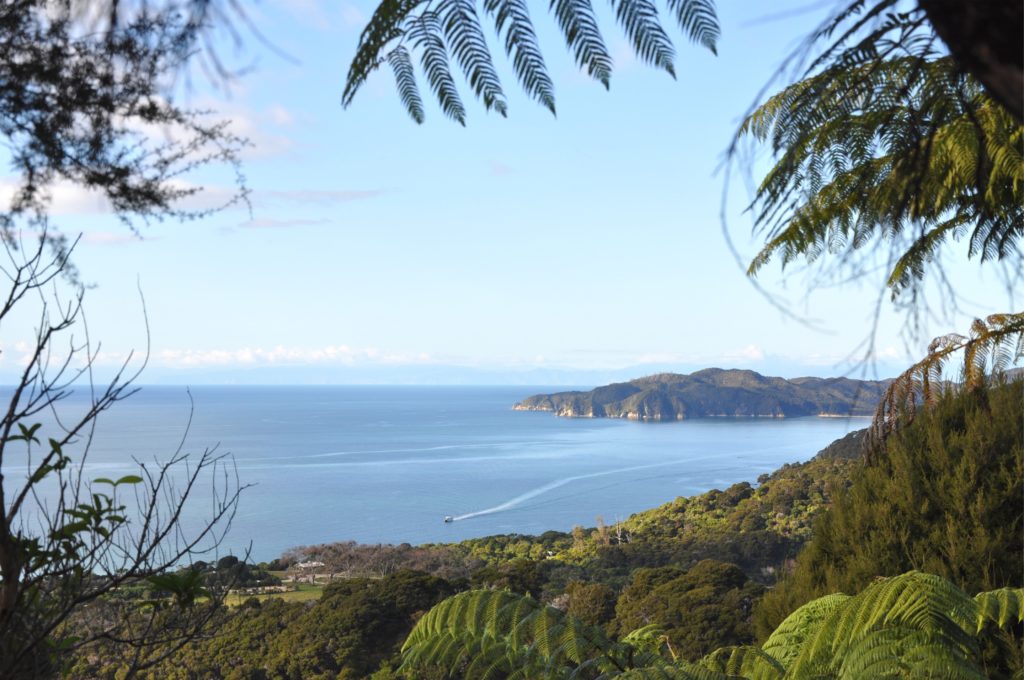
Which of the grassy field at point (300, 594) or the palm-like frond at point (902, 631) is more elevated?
the palm-like frond at point (902, 631)

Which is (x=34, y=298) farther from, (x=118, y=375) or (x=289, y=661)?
(x=289, y=661)

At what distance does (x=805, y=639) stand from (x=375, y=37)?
2.91 metres

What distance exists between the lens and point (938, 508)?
4680 millimetres

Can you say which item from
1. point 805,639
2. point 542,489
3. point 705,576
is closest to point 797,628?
point 805,639

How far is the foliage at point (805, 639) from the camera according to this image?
2680mm

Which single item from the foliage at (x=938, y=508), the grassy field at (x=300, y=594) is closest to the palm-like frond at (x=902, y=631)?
the foliage at (x=938, y=508)

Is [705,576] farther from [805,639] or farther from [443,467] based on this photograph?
[443,467]

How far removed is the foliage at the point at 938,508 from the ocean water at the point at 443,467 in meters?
21.9

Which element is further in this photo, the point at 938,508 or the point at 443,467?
the point at 443,467

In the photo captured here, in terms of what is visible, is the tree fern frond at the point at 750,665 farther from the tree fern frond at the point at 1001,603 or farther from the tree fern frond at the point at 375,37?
the tree fern frond at the point at 375,37

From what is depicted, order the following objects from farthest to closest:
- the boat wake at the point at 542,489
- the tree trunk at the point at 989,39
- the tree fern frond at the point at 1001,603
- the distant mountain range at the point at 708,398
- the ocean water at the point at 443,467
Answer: the distant mountain range at the point at 708,398 → the boat wake at the point at 542,489 → the ocean water at the point at 443,467 → the tree fern frond at the point at 1001,603 → the tree trunk at the point at 989,39

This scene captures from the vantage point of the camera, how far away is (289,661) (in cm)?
1496

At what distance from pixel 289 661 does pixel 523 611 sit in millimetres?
13077

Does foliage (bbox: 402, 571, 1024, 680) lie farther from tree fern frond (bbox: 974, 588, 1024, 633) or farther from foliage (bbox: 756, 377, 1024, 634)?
foliage (bbox: 756, 377, 1024, 634)
